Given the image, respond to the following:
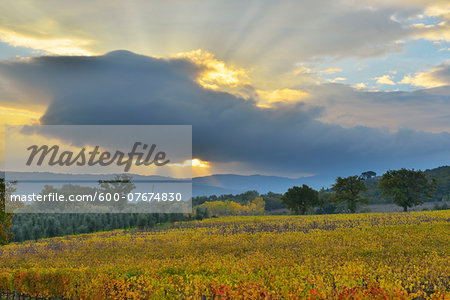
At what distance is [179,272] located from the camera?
25344 mm

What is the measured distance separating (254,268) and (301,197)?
258 feet

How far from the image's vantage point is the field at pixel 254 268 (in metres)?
16.8

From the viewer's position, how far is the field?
16797 millimetres

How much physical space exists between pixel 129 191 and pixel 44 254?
289 ft

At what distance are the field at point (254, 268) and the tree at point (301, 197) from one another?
41.0 meters

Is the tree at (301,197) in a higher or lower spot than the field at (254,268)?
higher

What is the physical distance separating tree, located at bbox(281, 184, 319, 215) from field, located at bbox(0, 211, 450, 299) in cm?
4099

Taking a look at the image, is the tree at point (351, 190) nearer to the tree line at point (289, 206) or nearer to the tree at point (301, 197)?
the tree line at point (289, 206)

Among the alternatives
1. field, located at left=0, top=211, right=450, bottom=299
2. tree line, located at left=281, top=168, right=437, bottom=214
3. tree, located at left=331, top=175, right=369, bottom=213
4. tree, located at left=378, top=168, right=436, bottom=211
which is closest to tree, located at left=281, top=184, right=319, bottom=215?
tree line, located at left=281, top=168, right=437, bottom=214

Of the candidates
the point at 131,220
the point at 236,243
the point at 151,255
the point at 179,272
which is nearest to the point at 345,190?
the point at 131,220

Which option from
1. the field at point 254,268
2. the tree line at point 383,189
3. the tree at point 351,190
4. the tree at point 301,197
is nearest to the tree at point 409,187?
the tree line at point 383,189

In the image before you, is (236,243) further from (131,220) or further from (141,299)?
(131,220)

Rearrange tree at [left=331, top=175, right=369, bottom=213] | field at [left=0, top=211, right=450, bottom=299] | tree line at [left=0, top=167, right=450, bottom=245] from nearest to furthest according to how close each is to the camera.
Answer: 1. field at [left=0, top=211, right=450, bottom=299]
2. tree line at [left=0, top=167, right=450, bottom=245]
3. tree at [left=331, top=175, right=369, bottom=213]

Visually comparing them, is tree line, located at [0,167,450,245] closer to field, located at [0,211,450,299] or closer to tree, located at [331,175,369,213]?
tree, located at [331,175,369,213]
